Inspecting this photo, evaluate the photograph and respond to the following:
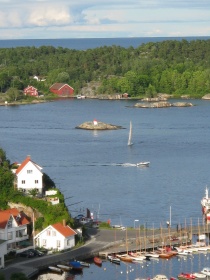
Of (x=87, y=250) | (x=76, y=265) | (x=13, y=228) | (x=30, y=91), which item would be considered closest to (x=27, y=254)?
(x=13, y=228)

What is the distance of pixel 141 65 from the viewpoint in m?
93.4

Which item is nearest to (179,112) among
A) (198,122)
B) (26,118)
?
(198,122)

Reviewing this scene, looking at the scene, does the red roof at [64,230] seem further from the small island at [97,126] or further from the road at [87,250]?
the small island at [97,126]

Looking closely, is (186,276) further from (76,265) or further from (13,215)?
(13,215)

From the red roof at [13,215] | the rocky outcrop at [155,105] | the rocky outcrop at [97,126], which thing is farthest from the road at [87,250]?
the rocky outcrop at [155,105]

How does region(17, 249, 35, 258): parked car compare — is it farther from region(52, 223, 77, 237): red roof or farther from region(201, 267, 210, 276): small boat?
region(201, 267, 210, 276): small boat

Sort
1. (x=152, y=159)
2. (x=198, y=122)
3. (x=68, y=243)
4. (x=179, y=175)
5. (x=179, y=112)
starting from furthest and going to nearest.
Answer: (x=179, y=112), (x=198, y=122), (x=152, y=159), (x=179, y=175), (x=68, y=243)

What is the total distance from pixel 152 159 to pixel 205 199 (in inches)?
521

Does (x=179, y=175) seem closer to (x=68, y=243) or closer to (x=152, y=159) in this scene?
(x=152, y=159)

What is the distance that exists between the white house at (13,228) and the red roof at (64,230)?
0.91 meters

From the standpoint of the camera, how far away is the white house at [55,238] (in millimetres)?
26422

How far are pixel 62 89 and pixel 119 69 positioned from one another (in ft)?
31.1

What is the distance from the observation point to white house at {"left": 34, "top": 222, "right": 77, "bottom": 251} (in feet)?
86.7

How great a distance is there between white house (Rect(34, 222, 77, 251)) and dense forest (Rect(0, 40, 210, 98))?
2163 inches
